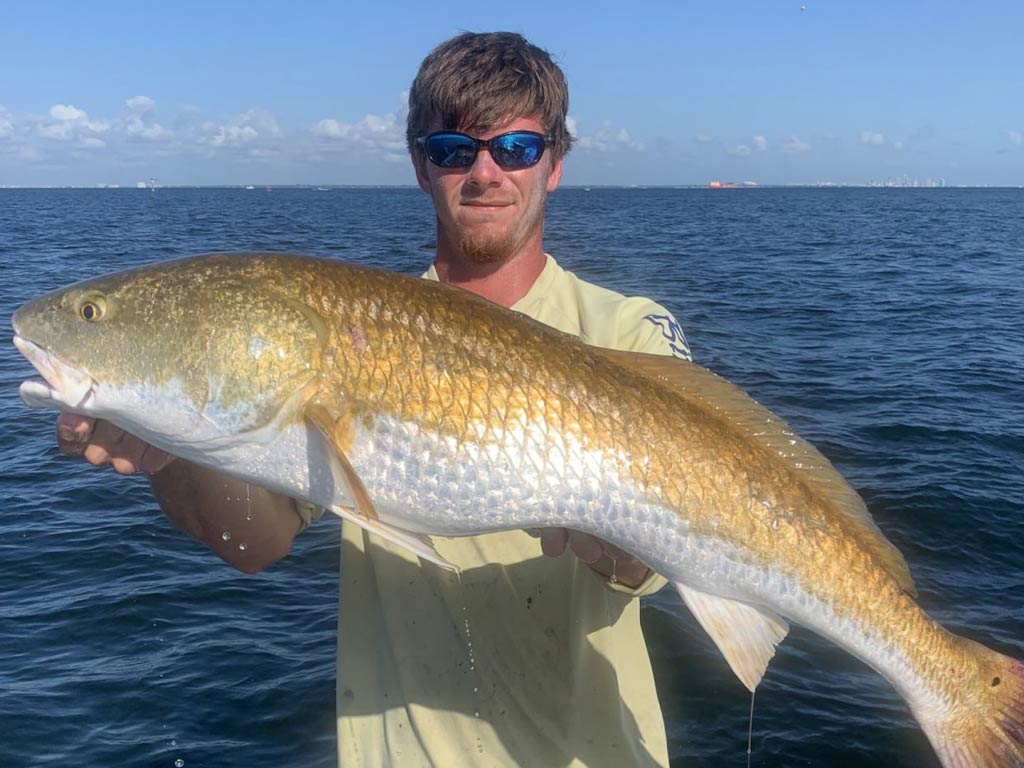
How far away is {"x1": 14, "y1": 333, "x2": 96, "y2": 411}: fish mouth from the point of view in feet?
9.60

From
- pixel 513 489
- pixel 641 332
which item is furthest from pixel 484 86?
pixel 513 489

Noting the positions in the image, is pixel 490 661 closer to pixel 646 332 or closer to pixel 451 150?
pixel 646 332

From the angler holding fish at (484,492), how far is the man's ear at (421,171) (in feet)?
3.22

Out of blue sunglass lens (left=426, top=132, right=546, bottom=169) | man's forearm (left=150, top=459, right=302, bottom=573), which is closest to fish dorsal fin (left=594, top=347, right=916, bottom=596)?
blue sunglass lens (left=426, top=132, right=546, bottom=169)

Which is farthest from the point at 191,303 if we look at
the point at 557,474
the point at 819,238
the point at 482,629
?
the point at 819,238

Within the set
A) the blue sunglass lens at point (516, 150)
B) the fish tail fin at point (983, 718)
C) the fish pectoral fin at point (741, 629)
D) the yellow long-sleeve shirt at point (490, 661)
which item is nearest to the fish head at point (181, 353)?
the yellow long-sleeve shirt at point (490, 661)

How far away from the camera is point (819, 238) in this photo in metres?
53.9

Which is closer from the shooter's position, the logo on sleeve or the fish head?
the fish head

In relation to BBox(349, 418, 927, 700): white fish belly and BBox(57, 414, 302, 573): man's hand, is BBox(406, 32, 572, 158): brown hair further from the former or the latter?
BBox(57, 414, 302, 573): man's hand

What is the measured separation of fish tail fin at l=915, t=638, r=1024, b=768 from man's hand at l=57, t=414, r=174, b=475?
2917 mm

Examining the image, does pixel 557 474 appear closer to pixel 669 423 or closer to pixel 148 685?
pixel 669 423

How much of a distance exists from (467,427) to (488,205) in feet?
4.04

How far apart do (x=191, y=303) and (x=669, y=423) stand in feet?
5.39

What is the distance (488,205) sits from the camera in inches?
146
